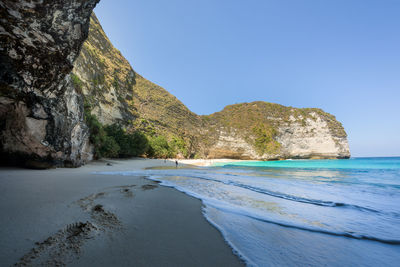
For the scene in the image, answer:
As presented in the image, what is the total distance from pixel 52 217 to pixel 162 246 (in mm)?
1688

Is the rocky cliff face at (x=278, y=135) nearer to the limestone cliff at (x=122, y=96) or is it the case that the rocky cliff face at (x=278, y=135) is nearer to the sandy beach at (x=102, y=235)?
the limestone cliff at (x=122, y=96)

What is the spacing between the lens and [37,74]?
7.05 m

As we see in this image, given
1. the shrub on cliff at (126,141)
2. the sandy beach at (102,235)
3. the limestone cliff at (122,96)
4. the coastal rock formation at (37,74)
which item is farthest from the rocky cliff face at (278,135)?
the sandy beach at (102,235)

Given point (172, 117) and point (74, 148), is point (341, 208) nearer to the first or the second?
point (74, 148)

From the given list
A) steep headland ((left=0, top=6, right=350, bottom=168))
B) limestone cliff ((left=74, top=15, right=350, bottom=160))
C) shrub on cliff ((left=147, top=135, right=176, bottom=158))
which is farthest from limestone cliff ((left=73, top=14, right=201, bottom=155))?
shrub on cliff ((left=147, top=135, right=176, bottom=158))

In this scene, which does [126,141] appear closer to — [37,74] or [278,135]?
[37,74]

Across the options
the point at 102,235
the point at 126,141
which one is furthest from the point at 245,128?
the point at 102,235

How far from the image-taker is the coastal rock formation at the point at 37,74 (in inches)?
233

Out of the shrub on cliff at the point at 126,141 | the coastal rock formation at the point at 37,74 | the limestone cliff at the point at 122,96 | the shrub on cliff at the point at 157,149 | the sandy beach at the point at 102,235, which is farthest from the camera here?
the shrub on cliff at the point at 157,149

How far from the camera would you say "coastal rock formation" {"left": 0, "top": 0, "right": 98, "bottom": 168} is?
5.93m

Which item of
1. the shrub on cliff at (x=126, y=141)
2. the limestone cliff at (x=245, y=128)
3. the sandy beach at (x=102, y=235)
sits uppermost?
the limestone cliff at (x=245, y=128)

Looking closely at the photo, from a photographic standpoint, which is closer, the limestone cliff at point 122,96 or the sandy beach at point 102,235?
the sandy beach at point 102,235

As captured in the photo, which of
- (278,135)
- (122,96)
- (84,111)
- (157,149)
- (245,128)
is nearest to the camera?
(84,111)

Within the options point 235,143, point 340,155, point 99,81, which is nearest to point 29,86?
point 99,81
